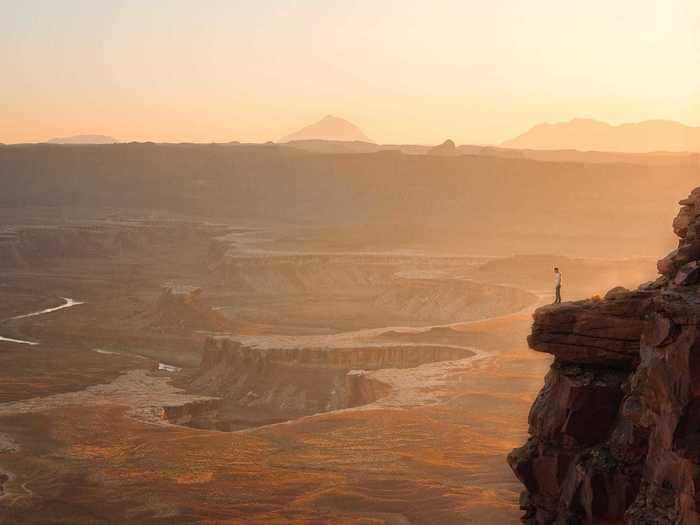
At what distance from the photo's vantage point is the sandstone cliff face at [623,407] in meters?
24.9

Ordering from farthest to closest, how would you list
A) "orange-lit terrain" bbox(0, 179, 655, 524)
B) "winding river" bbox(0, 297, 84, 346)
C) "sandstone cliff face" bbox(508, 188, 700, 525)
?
"winding river" bbox(0, 297, 84, 346) < "orange-lit terrain" bbox(0, 179, 655, 524) < "sandstone cliff face" bbox(508, 188, 700, 525)

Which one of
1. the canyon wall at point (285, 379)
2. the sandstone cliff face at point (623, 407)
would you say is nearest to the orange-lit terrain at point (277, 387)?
the canyon wall at point (285, 379)

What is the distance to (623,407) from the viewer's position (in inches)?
1103

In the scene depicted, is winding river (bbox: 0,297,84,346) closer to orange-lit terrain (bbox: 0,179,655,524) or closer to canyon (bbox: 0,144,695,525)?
canyon (bbox: 0,144,695,525)

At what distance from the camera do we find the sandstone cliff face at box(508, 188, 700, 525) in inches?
981

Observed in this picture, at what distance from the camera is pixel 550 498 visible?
31.3 metres

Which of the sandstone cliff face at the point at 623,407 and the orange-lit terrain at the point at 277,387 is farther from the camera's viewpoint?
the orange-lit terrain at the point at 277,387

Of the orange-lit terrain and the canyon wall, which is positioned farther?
the canyon wall

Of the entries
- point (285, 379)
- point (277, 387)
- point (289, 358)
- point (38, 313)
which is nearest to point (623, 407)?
point (277, 387)

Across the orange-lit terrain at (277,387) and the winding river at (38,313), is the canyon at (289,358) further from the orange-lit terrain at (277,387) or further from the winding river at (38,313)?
the winding river at (38,313)

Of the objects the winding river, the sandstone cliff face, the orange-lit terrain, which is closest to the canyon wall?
the orange-lit terrain

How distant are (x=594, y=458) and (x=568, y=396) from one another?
1869 millimetres

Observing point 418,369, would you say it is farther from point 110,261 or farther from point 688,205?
point 110,261

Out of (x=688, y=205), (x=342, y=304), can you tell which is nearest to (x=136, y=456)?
(x=688, y=205)
